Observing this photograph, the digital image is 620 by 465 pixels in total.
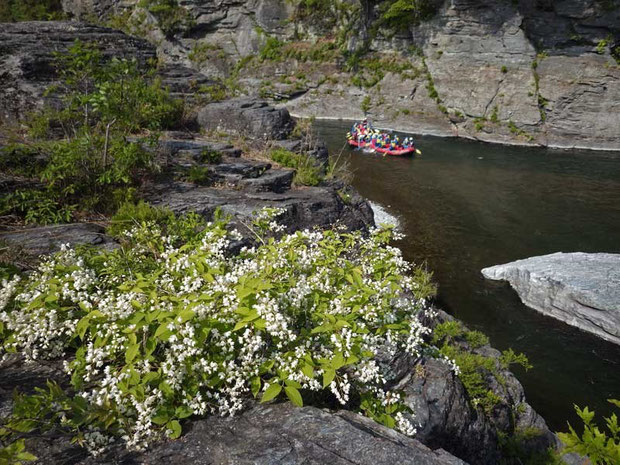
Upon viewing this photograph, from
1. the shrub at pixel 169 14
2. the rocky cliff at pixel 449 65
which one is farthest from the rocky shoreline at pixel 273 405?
the shrub at pixel 169 14

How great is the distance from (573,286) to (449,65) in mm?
28488

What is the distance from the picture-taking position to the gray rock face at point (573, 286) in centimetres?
924

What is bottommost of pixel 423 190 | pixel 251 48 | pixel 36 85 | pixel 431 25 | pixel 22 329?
pixel 423 190

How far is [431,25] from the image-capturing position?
33.1 metres

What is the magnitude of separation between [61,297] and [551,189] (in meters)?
22.1

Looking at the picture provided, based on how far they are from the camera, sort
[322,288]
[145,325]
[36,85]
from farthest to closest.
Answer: [36,85], [322,288], [145,325]

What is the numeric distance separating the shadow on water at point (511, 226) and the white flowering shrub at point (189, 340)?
6796 millimetres

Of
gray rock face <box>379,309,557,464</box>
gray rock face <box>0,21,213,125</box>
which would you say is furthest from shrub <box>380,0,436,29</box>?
gray rock face <box>379,309,557,464</box>

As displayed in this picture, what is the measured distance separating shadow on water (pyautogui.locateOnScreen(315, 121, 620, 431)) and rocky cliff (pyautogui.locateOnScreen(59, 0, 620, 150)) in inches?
144

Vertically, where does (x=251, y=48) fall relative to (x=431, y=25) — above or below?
below

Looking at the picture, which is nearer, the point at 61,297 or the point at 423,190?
the point at 61,297

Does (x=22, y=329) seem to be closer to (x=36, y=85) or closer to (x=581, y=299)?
(x=36, y=85)

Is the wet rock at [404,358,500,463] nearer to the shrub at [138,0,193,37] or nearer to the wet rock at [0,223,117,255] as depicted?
the wet rock at [0,223,117,255]

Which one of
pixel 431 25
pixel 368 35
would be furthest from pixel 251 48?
pixel 431 25
